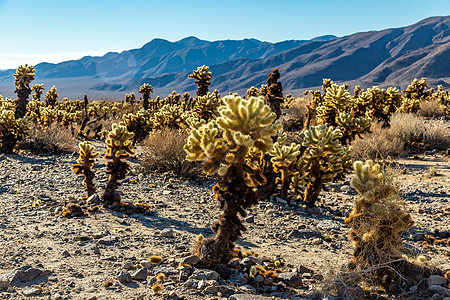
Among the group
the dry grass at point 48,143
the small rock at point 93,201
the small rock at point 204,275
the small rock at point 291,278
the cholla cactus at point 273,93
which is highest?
the cholla cactus at point 273,93

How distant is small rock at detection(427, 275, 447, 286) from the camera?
361 cm

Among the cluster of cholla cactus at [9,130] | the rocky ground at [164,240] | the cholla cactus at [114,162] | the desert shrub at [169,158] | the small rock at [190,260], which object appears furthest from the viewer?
the cluster of cholla cactus at [9,130]

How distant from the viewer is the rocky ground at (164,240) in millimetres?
3740

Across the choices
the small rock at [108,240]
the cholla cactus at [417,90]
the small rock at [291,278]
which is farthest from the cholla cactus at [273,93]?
the cholla cactus at [417,90]

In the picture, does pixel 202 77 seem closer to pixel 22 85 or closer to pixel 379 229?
pixel 22 85

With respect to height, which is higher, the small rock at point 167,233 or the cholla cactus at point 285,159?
the cholla cactus at point 285,159

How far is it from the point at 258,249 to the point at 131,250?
65.4 inches

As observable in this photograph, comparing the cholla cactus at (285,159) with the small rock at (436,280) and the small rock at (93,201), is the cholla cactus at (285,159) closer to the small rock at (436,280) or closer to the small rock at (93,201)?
the small rock at (93,201)

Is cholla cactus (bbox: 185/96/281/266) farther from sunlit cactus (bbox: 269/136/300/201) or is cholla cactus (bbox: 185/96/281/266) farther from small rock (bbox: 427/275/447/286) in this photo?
sunlit cactus (bbox: 269/136/300/201)

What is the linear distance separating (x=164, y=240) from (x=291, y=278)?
1895 millimetres

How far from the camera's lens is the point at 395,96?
14180 millimetres

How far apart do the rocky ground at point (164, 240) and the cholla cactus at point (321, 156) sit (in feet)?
1.97

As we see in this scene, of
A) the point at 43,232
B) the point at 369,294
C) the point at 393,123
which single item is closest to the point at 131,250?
the point at 43,232

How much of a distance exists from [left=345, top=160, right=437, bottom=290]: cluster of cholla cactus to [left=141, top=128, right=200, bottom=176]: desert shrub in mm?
5388
